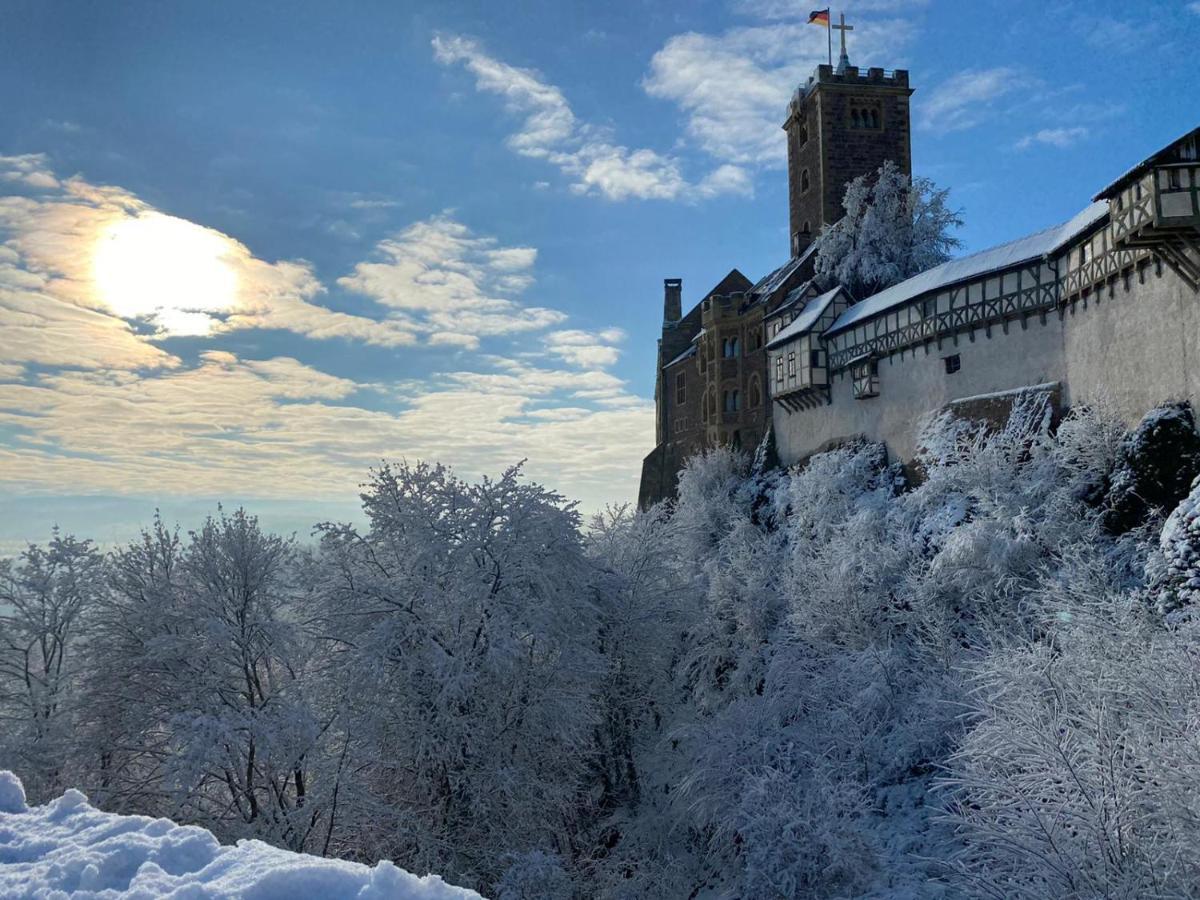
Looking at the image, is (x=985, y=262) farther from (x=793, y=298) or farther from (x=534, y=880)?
(x=534, y=880)

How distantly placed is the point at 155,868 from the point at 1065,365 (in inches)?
1061

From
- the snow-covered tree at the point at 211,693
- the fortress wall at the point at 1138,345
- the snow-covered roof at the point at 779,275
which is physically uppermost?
the snow-covered roof at the point at 779,275

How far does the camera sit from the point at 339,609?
1847 centimetres

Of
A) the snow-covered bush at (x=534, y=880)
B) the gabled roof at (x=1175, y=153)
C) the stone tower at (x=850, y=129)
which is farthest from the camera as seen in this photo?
the stone tower at (x=850, y=129)

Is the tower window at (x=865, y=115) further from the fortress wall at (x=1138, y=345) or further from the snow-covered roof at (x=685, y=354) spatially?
the fortress wall at (x=1138, y=345)

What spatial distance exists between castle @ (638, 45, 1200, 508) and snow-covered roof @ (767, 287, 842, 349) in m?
0.12

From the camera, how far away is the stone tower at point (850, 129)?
4547 centimetres

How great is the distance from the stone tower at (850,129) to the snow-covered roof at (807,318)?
8.49 meters

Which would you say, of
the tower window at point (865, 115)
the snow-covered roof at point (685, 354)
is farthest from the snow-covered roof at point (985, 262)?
the tower window at point (865, 115)

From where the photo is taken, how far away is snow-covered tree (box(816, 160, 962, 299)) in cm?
4019

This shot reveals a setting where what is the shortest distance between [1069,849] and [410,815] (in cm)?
1230

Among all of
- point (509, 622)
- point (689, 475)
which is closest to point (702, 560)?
point (689, 475)

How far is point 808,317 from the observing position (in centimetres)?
3841

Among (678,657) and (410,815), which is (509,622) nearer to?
(410,815)
